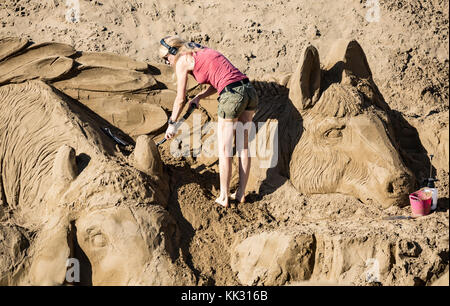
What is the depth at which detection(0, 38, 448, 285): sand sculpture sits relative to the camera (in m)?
4.69

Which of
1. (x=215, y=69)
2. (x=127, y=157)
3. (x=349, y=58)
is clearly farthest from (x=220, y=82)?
(x=349, y=58)

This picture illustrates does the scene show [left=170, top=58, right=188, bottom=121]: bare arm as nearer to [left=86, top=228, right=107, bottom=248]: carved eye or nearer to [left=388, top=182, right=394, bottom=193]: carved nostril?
[left=86, top=228, right=107, bottom=248]: carved eye

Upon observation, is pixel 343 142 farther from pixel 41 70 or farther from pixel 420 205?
pixel 41 70

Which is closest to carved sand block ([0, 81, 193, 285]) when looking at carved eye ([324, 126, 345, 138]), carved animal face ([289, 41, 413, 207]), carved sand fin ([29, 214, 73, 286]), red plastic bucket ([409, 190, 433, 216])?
carved sand fin ([29, 214, 73, 286])

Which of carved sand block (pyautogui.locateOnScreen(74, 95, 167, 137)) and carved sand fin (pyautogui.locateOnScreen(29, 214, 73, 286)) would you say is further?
carved sand block (pyautogui.locateOnScreen(74, 95, 167, 137))

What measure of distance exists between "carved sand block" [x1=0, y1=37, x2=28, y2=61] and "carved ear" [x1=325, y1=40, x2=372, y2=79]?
9.93ft

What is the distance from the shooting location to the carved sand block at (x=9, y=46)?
5988 mm

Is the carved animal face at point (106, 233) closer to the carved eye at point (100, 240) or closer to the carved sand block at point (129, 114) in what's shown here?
the carved eye at point (100, 240)

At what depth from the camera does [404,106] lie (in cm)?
951

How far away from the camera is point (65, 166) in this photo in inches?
198

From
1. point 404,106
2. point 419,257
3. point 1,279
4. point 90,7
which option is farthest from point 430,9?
point 1,279

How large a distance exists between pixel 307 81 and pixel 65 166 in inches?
94.3

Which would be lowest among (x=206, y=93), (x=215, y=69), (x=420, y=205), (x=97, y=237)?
(x=420, y=205)

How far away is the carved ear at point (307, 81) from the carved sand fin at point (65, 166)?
2.20 metres
